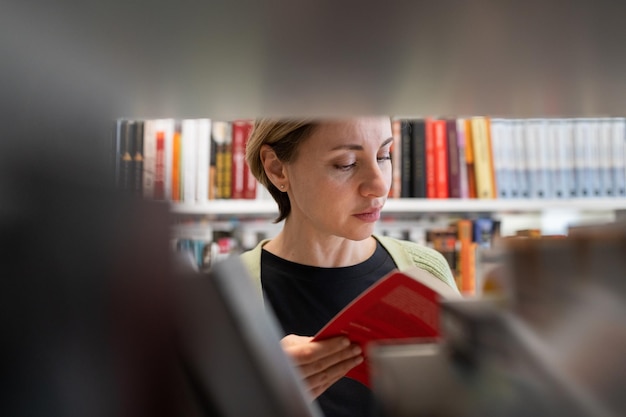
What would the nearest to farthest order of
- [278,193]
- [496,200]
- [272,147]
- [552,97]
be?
[552,97] → [272,147] → [278,193] → [496,200]

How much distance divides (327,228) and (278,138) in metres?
0.26

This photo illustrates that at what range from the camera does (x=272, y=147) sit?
1422 mm

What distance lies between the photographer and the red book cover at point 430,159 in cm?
194

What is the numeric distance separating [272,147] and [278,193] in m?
0.19

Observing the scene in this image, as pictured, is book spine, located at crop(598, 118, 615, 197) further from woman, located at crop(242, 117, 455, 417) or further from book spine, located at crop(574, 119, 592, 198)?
woman, located at crop(242, 117, 455, 417)

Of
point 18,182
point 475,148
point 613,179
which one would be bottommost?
point 18,182

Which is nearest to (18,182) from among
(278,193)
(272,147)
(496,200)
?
(272,147)

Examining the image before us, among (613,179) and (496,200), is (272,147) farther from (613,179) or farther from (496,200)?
(613,179)

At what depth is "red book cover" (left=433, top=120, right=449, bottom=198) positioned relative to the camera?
6.36ft

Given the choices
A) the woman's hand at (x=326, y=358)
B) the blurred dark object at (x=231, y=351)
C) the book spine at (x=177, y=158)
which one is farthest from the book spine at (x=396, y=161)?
the blurred dark object at (x=231, y=351)

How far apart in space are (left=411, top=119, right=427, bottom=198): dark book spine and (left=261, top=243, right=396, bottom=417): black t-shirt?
1.70 ft

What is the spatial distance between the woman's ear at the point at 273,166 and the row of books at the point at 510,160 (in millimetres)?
595

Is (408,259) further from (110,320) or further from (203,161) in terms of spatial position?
(110,320)

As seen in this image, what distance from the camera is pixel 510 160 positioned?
1948mm
